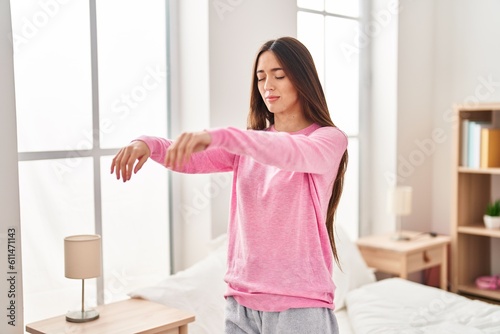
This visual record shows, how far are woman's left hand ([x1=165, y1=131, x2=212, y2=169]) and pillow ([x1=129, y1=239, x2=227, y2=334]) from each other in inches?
53.7

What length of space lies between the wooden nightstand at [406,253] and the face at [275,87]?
2094 millimetres

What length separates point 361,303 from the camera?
111 inches

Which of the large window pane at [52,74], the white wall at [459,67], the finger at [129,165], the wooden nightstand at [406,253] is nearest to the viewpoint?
the finger at [129,165]

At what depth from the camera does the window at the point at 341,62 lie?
349cm

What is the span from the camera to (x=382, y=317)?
265 cm

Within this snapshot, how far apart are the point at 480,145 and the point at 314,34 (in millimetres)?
1128

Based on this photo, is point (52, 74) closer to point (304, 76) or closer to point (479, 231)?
point (304, 76)

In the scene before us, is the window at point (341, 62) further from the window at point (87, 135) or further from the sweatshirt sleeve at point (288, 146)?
the sweatshirt sleeve at point (288, 146)

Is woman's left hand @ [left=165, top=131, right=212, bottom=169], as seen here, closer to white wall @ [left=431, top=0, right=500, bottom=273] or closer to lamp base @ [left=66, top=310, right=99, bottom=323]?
lamp base @ [left=66, top=310, right=99, bottom=323]

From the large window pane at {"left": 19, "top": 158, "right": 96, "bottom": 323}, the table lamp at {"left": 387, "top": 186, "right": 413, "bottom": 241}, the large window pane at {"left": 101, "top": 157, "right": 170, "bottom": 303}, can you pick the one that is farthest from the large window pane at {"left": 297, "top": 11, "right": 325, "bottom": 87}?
the large window pane at {"left": 19, "top": 158, "right": 96, "bottom": 323}

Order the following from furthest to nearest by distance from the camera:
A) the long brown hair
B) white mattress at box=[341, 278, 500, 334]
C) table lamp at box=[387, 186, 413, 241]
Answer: table lamp at box=[387, 186, 413, 241], white mattress at box=[341, 278, 500, 334], the long brown hair

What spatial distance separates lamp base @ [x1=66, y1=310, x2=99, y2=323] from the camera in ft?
7.01

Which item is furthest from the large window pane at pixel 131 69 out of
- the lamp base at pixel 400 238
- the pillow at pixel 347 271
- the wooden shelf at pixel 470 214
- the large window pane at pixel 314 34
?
the wooden shelf at pixel 470 214

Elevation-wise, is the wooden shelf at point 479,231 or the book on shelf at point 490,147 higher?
the book on shelf at point 490,147
